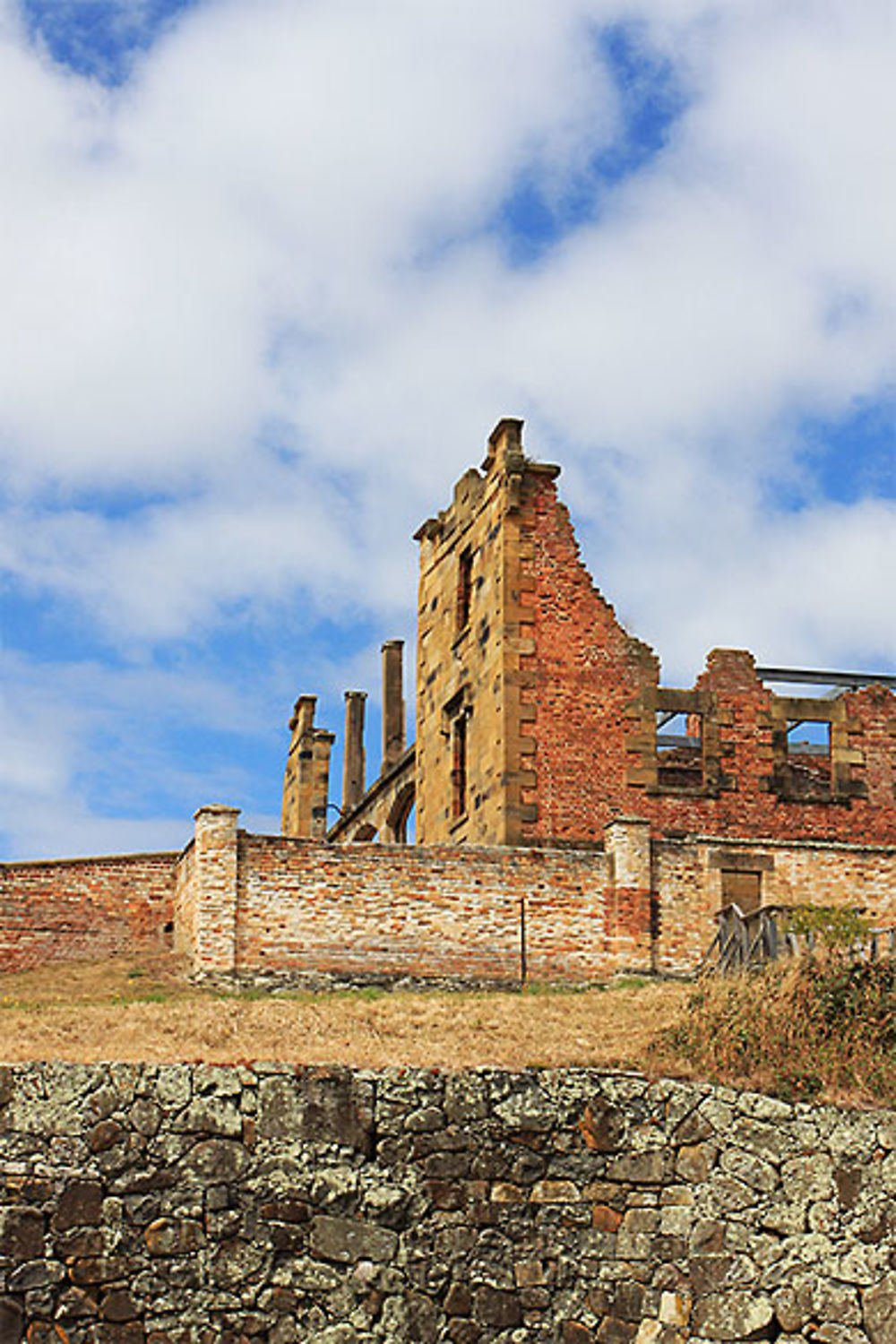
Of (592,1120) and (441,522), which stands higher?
(441,522)

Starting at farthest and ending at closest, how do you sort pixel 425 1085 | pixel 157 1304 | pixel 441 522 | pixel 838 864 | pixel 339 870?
pixel 441 522, pixel 838 864, pixel 339 870, pixel 425 1085, pixel 157 1304

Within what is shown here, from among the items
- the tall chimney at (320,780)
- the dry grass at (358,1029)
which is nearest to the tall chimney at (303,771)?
the tall chimney at (320,780)

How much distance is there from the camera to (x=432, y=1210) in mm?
14570

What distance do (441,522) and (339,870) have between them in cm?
1017

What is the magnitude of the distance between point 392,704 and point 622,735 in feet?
38.8

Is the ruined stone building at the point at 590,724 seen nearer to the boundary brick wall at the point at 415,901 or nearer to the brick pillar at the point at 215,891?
the boundary brick wall at the point at 415,901

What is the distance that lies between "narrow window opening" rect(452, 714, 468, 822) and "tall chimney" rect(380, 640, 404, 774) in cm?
743

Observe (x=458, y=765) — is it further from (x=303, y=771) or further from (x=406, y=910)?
→ (x=303, y=771)

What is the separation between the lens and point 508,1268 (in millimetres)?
14500

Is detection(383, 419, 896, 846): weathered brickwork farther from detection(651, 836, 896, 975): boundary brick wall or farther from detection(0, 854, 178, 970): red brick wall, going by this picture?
detection(0, 854, 178, 970): red brick wall

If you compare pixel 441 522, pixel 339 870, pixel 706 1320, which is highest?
pixel 441 522

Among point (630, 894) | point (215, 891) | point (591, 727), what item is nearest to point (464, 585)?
point (591, 727)

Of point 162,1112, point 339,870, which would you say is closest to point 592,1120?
point 162,1112

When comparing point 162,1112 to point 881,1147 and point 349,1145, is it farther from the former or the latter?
point 881,1147
